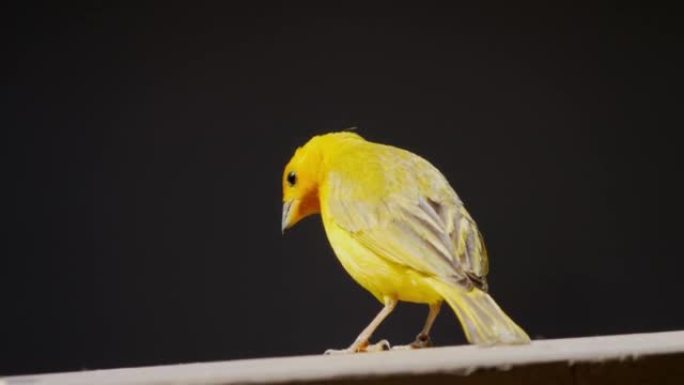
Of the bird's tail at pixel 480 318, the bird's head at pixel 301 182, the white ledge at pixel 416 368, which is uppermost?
the bird's head at pixel 301 182

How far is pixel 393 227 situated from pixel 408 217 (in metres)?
0.04

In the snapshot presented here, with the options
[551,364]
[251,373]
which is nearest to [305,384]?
[251,373]

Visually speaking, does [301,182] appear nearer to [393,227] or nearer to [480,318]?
[393,227]

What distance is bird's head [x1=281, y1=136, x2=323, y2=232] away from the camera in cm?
252

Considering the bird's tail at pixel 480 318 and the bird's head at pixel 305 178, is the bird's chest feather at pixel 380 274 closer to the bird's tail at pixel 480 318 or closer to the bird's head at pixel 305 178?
the bird's tail at pixel 480 318

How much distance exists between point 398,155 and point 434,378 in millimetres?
1221

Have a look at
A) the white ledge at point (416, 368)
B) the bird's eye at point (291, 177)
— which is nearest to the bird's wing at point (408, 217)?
the bird's eye at point (291, 177)

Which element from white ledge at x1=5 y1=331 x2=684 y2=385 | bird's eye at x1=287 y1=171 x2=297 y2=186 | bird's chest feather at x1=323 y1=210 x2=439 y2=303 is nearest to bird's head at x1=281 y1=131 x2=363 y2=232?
bird's eye at x1=287 y1=171 x2=297 y2=186

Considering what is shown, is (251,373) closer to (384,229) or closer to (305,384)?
(305,384)

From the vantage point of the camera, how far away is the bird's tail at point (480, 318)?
5.63 feet

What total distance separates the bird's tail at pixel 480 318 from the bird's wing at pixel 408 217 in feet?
0.08

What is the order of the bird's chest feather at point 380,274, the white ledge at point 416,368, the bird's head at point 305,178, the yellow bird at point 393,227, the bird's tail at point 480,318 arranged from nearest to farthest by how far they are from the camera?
the white ledge at point 416,368 < the bird's tail at point 480,318 < the yellow bird at point 393,227 < the bird's chest feather at point 380,274 < the bird's head at point 305,178

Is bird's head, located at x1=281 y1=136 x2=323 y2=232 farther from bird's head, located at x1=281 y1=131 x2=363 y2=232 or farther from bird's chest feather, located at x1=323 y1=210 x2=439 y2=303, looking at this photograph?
bird's chest feather, located at x1=323 y1=210 x2=439 y2=303

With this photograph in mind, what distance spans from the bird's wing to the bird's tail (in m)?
0.03
